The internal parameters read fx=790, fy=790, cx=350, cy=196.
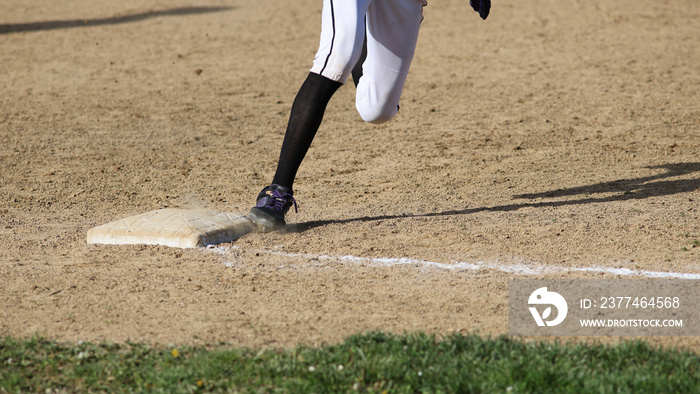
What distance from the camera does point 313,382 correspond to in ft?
8.38

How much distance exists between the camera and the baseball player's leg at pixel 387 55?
4.25 metres

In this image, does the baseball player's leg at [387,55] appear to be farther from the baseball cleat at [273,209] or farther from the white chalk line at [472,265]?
the white chalk line at [472,265]

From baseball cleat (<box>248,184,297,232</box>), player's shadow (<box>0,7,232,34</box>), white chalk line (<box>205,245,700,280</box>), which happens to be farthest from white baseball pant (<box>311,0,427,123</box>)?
player's shadow (<box>0,7,232,34</box>)

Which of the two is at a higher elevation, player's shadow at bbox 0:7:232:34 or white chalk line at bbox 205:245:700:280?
white chalk line at bbox 205:245:700:280

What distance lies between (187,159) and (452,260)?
2.96 meters

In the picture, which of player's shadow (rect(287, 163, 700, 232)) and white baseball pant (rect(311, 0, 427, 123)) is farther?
player's shadow (rect(287, 163, 700, 232))

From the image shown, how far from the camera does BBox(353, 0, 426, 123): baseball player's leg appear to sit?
14.0ft

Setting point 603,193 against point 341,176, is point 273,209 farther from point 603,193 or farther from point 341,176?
point 603,193

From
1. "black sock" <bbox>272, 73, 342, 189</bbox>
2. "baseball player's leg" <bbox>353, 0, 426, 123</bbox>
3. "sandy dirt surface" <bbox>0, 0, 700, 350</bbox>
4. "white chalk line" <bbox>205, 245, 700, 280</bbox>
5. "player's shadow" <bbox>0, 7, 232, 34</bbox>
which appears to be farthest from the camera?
"player's shadow" <bbox>0, 7, 232, 34</bbox>

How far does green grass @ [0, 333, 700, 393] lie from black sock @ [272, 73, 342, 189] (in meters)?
1.54

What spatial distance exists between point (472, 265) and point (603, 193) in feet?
5.32

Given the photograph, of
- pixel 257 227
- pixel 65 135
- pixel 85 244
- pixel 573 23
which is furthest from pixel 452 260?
pixel 573 23

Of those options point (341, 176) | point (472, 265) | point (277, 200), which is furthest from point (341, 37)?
point (341, 176)

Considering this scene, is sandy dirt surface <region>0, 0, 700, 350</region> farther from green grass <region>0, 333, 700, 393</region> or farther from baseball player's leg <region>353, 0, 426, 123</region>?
baseball player's leg <region>353, 0, 426, 123</region>
